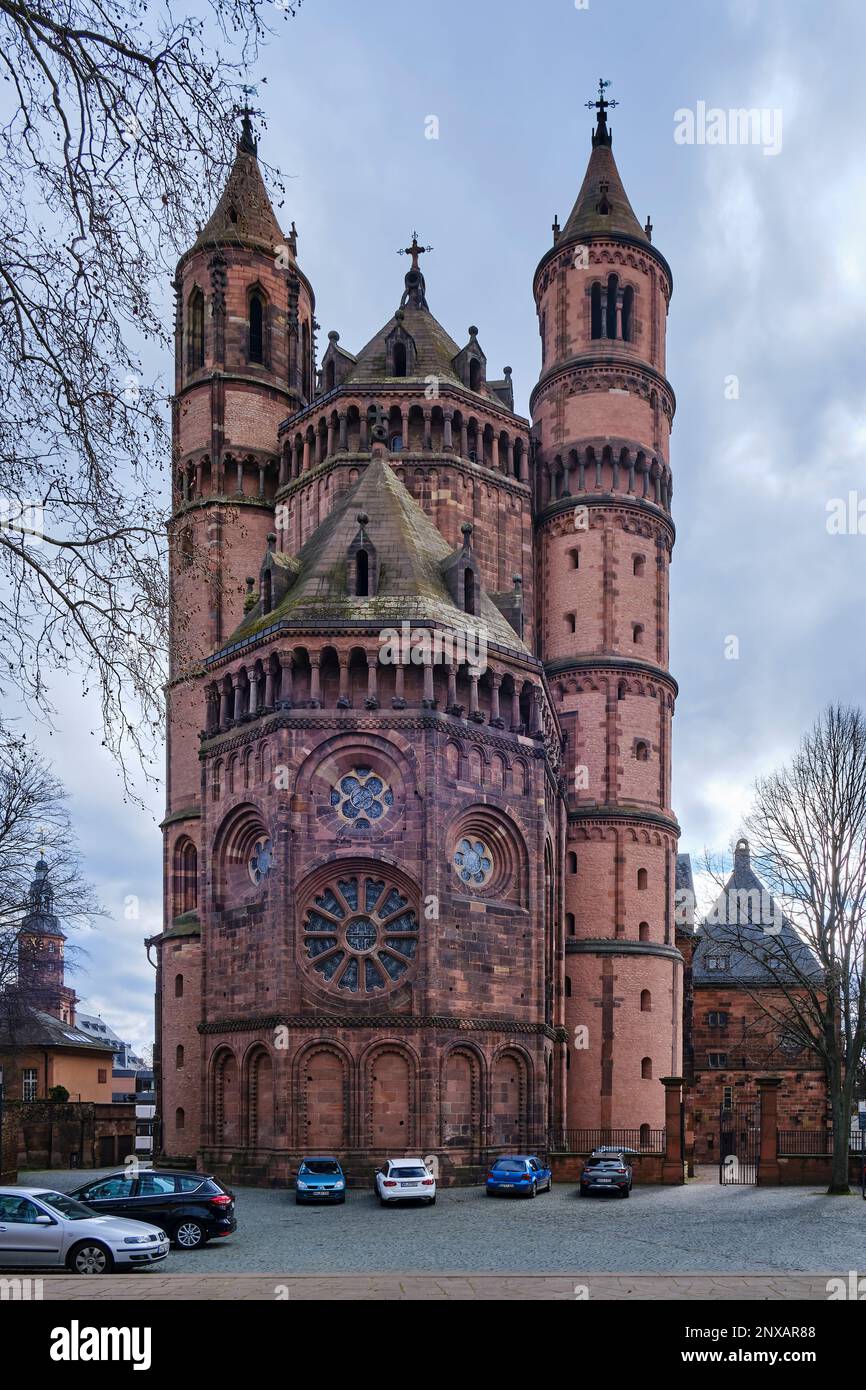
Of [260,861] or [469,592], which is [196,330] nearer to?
[469,592]

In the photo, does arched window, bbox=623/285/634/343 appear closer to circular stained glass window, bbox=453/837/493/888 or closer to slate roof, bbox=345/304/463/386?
slate roof, bbox=345/304/463/386

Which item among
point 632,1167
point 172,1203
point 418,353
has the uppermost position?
point 418,353

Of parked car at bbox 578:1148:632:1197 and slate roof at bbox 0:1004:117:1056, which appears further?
slate roof at bbox 0:1004:117:1056

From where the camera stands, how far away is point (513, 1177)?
36.7 meters

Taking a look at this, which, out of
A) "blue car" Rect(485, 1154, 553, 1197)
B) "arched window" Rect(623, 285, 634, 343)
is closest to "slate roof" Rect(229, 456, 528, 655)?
"blue car" Rect(485, 1154, 553, 1197)

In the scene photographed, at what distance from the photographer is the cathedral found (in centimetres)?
4053

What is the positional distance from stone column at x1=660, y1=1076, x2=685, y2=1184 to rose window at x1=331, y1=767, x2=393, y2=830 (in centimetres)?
1232

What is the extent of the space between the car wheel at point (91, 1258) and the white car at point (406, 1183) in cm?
1349

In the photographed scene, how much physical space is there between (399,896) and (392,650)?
23.2 feet

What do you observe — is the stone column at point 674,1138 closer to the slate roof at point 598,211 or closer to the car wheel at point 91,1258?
the car wheel at point 91,1258

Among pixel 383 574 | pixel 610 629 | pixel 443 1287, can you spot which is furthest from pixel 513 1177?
pixel 610 629

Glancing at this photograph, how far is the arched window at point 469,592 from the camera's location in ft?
147

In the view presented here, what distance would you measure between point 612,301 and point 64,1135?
44833 mm
